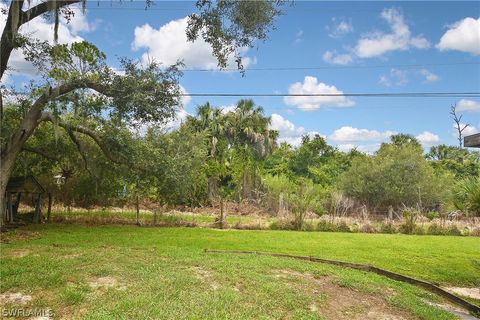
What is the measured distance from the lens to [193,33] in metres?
9.07

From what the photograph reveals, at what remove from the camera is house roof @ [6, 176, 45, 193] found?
13938 millimetres

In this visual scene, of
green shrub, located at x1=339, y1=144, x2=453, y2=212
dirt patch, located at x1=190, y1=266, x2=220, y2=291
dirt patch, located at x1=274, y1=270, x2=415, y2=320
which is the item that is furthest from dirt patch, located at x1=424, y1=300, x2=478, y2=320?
green shrub, located at x1=339, y1=144, x2=453, y2=212

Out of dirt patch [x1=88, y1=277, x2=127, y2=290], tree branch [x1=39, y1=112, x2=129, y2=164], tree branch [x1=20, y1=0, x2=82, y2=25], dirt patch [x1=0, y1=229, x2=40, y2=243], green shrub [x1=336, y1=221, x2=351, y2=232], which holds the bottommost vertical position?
green shrub [x1=336, y1=221, x2=351, y2=232]

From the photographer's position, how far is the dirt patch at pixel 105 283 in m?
5.88

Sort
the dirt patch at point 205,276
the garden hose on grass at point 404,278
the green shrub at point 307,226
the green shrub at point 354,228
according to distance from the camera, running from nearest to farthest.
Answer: the dirt patch at point 205,276
the garden hose on grass at point 404,278
the green shrub at point 307,226
the green shrub at point 354,228

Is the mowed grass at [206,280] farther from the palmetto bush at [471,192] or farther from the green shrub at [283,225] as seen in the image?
the green shrub at [283,225]

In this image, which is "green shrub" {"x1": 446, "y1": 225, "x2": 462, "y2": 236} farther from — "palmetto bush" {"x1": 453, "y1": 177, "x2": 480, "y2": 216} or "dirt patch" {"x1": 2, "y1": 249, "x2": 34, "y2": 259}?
"dirt patch" {"x1": 2, "y1": 249, "x2": 34, "y2": 259}

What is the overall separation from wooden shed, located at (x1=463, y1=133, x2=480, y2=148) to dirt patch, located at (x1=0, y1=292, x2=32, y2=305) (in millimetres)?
5902

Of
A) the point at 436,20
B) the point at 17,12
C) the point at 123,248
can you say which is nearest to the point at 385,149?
the point at 436,20

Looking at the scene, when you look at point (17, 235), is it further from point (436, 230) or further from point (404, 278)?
point (436, 230)

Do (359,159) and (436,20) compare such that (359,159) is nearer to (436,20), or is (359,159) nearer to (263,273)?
(436,20)

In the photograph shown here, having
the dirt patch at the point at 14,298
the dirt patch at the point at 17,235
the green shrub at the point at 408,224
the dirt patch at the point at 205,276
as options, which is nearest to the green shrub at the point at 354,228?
the green shrub at the point at 408,224

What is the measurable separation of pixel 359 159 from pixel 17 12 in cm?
2412

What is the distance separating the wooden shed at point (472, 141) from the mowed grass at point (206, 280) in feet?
7.48
